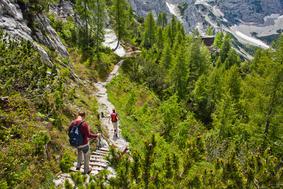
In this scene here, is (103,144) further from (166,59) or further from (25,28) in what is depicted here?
(166,59)

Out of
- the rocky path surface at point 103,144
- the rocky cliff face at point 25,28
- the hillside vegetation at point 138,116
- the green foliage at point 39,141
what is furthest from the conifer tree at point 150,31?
the green foliage at point 39,141

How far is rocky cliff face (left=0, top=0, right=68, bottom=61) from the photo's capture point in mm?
21578

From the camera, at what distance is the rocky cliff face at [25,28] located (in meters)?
21.6

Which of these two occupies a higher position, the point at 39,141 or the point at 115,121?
the point at 39,141

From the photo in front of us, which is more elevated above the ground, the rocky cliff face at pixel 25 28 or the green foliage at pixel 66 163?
the rocky cliff face at pixel 25 28

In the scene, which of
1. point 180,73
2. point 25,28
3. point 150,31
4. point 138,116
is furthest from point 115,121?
point 150,31

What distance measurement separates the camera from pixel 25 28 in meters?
24.1

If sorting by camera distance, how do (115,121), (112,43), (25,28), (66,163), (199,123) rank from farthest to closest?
1. (112,43)
2. (199,123)
3. (25,28)
4. (115,121)
5. (66,163)

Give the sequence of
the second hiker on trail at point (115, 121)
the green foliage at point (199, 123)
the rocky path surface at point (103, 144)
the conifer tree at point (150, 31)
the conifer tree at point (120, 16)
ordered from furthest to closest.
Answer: the conifer tree at point (150, 31) < the conifer tree at point (120, 16) < the second hiker on trail at point (115, 121) < the rocky path surface at point (103, 144) < the green foliage at point (199, 123)

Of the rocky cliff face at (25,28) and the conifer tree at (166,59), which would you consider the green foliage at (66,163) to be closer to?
the rocky cliff face at (25,28)

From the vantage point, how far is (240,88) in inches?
1585

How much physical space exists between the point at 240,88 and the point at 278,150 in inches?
559

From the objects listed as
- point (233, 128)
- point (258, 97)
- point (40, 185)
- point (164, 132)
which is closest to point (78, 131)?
point (40, 185)

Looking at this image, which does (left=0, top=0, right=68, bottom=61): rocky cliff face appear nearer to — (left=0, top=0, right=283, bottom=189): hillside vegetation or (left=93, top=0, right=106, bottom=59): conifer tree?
(left=0, top=0, right=283, bottom=189): hillside vegetation
